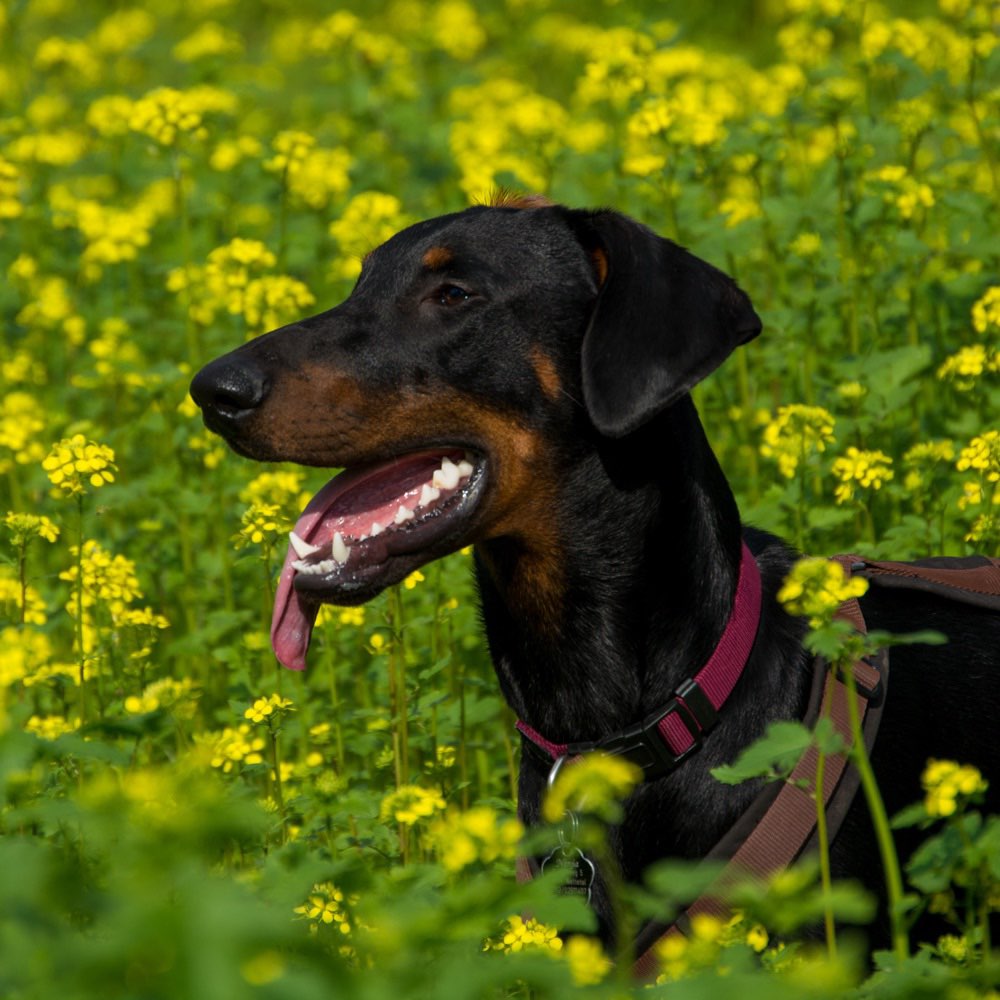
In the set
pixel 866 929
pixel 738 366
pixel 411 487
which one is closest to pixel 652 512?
pixel 411 487

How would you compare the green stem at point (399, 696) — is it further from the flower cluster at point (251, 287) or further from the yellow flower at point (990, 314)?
the yellow flower at point (990, 314)

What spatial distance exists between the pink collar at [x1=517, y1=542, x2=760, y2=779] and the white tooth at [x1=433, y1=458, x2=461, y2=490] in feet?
Result: 1.90

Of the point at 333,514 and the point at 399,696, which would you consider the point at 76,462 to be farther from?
the point at 399,696

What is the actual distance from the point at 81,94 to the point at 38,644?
19.5 feet

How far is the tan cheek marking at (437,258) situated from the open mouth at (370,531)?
0.39 meters

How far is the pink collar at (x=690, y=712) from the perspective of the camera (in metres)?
3.29

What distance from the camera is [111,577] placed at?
428 centimetres

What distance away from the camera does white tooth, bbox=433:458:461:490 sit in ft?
11.4

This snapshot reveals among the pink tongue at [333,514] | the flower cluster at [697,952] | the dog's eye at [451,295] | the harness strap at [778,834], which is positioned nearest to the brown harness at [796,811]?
the harness strap at [778,834]

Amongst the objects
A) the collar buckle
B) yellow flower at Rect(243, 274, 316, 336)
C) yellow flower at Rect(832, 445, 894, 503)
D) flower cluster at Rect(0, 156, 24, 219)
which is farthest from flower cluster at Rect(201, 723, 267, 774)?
flower cluster at Rect(0, 156, 24, 219)

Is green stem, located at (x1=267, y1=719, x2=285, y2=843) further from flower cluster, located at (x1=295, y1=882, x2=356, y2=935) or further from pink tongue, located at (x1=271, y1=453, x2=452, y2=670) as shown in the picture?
flower cluster, located at (x1=295, y1=882, x2=356, y2=935)

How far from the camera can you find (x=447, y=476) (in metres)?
3.47

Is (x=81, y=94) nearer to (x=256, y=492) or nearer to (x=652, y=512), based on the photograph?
(x=256, y=492)

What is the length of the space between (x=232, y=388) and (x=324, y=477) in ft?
7.24
